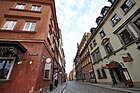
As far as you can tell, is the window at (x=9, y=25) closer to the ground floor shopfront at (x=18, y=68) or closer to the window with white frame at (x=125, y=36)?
the ground floor shopfront at (x=18, y=68)

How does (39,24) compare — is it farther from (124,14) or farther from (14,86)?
(124,14)

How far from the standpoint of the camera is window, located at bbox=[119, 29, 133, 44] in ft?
36.8

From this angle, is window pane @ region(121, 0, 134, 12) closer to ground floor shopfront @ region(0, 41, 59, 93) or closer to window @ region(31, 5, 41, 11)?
window @ region(31, 5, 41, 11)

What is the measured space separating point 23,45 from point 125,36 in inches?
458

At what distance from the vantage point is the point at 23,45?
28.1ft

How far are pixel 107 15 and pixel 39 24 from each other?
→ 10936 millimetres

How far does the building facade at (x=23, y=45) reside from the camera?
6945 millimetres

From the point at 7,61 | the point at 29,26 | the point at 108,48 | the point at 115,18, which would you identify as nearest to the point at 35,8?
the point at 29,26

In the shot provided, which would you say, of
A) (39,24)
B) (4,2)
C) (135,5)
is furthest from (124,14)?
(4,2)

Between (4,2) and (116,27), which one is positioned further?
(116,27)

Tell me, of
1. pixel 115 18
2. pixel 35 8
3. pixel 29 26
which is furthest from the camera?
pixel 115 18

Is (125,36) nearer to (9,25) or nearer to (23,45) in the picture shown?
(23,45)

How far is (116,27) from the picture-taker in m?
13.4

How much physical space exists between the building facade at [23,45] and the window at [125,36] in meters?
9.33
